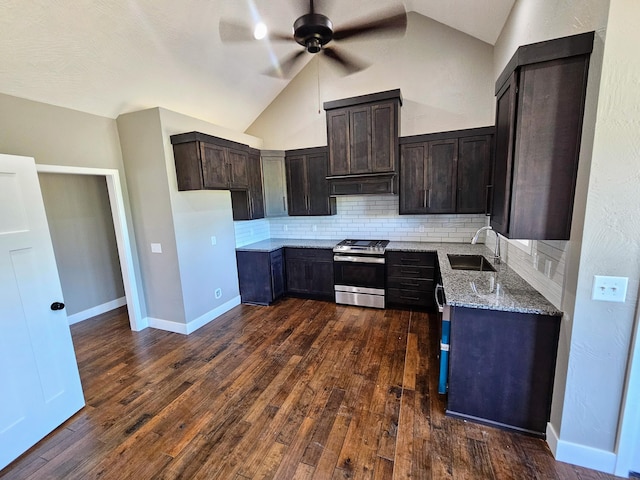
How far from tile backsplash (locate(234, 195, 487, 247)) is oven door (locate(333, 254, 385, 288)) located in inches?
27.5

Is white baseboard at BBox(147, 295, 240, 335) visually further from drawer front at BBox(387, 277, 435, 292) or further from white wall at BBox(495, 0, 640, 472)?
white wall at BBox(495, 0, 640, 472)

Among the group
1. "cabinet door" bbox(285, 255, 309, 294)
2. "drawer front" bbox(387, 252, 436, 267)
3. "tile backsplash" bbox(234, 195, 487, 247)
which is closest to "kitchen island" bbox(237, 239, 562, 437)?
"drawer front" bbox(387, 252, 436, 267)

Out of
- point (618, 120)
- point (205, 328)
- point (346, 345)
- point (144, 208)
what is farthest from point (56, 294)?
point (618, 120)

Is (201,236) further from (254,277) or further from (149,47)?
(149,47)

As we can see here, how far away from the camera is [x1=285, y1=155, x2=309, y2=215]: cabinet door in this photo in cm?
437

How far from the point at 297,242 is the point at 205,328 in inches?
74.0

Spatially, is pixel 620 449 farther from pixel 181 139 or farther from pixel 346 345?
pixel 181 139

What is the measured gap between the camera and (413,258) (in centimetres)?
367

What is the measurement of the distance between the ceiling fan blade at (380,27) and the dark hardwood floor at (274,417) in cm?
297

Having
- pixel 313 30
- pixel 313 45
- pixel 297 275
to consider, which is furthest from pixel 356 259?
pixel 313 30

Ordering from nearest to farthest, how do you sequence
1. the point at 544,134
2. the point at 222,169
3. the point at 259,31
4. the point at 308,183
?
the point at 544,134 < the point at 259,31 < the point at 222,169 < the point at 308,183

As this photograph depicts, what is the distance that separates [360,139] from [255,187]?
1.76 m

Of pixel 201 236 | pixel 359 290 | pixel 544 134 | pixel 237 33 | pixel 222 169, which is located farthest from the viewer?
pixel 359 290

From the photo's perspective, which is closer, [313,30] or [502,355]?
[502,355]
